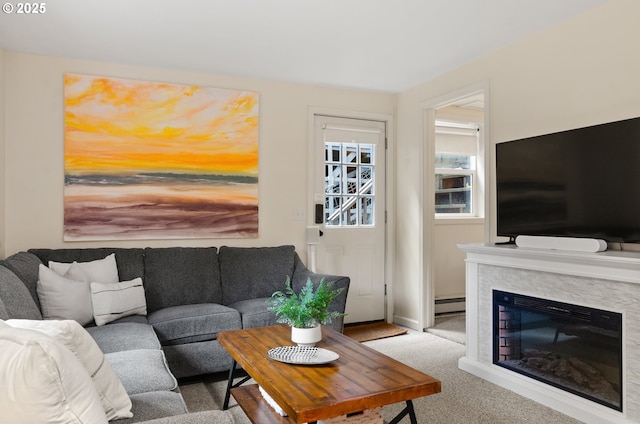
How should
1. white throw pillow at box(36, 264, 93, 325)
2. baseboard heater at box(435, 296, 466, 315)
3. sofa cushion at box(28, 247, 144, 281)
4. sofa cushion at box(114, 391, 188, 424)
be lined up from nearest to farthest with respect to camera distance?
sofa cushion at box(114, 391, 188, 424) < white throw pillow at box(36, 264, 93, 325) < sofa cushion at box(28, 247, 144, 281) < baseboard heater at box(435, 296, 466, 315)

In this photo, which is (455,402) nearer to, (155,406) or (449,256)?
(155,406)

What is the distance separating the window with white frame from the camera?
5414mm

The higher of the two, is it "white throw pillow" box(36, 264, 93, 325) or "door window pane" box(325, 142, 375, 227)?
"door window pane" box(325, 142, 375, 227)

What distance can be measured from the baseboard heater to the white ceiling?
2.58 meters

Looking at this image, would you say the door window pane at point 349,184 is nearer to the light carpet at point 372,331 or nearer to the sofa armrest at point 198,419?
the light carpet at point 372,331

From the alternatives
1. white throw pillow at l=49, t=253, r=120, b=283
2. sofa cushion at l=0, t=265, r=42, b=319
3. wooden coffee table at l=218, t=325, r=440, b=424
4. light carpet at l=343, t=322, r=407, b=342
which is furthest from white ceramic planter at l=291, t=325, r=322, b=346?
light carpet at l=343, t=322, r=407, b=342

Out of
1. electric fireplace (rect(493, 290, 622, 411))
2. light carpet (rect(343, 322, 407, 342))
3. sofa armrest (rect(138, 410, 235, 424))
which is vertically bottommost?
light carpet (rect(343, 322, 407, 342))

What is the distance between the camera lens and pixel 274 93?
14.5ft

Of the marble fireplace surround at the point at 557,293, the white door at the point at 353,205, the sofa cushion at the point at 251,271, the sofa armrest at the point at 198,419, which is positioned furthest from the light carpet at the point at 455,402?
the sofa armrest at the point at 198,419

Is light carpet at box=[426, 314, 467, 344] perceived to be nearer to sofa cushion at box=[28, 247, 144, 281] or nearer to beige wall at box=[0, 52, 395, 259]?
beige wall at box=[0, 52, 395, 259]

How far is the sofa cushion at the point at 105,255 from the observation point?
3.40 m

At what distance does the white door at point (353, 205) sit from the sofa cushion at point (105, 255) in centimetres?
172

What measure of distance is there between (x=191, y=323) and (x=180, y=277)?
0.60m

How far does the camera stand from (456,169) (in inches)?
216
